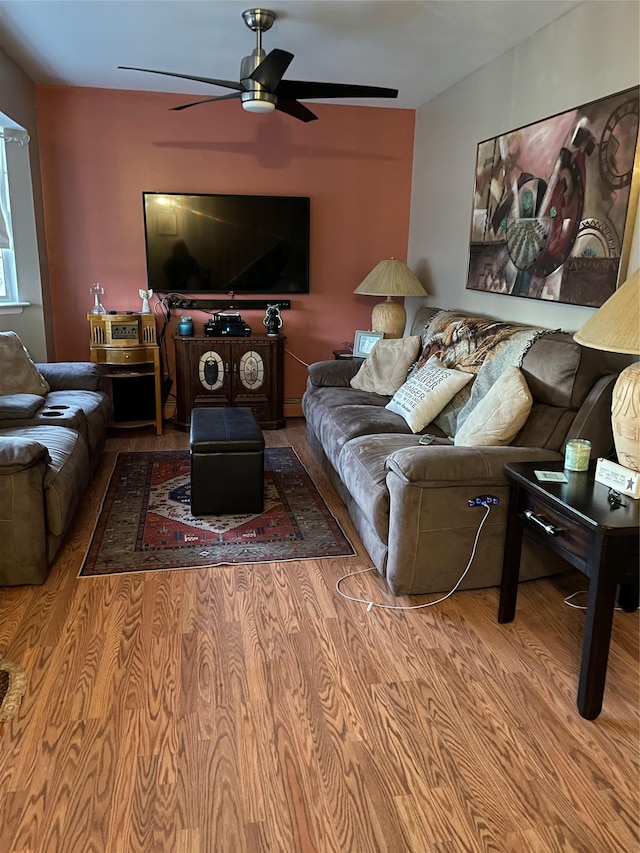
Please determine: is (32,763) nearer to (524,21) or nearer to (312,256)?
(524,21)

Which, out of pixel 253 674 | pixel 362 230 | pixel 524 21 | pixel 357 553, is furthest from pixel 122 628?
pixel 362 230

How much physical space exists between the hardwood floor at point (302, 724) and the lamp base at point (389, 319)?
2.61 m

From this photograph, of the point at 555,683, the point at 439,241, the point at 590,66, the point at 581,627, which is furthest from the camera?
the point at 439,241

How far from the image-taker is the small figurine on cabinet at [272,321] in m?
4.92

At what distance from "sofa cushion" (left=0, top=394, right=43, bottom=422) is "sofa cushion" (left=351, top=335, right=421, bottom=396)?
1.97m

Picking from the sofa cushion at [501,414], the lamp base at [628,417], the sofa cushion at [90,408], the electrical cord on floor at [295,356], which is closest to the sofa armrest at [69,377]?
the sofa cushion at [90,408]

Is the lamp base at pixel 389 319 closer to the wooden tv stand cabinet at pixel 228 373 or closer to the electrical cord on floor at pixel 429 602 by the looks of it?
the wooden tv stand cabinet at pixel 228 373

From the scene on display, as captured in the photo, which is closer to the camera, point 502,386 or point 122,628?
point 122,628

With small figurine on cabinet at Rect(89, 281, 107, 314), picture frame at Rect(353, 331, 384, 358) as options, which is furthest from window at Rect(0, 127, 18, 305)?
picture frame at Rect(353, 331, 384, 358)

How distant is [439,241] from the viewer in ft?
15.4

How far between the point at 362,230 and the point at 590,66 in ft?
8.10

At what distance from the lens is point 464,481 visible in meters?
2.39

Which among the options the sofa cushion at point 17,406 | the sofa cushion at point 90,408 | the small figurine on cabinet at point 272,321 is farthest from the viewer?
the small figurine on cabinet at point 272,321

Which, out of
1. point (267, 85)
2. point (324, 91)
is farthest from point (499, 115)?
point (267, 85)
